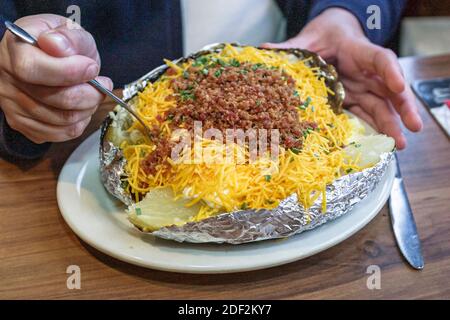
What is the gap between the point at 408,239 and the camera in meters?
1.06

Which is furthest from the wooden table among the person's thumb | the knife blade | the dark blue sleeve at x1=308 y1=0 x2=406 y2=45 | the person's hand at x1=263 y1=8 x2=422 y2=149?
the dark blue sleeve at x1=308 y1=0 x2=406 y2=45

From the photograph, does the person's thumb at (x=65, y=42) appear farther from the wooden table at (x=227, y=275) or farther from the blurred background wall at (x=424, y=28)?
the blurred background wall at (x=424, y=28)

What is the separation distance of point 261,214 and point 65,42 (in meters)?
0.49

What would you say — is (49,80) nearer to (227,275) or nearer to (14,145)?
(14,145)

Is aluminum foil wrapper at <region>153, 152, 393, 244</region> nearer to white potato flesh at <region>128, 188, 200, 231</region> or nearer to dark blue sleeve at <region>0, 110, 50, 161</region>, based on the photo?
white potato flesh at <region>128, 188, 200, 231</region>

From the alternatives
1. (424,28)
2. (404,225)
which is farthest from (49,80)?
(424,28)

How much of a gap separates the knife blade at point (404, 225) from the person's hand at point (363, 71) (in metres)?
0.18

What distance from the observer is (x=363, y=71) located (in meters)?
1.46

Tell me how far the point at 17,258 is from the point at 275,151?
1.89ft

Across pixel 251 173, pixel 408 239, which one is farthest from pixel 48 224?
pixel 408 239

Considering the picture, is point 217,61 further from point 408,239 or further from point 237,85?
point 408,239

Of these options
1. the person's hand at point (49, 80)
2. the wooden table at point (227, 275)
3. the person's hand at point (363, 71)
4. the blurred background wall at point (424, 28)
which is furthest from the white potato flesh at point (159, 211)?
the blurred background wall at point (424, 28)

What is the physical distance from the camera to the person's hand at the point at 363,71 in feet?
4.30

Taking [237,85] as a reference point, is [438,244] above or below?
below
